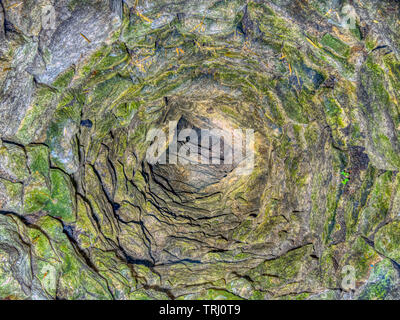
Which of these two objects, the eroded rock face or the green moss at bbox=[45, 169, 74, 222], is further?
the green moss at bbox=[45, 169, 74, 222]

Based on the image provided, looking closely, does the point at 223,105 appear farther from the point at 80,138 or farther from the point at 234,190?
the point at 80,138

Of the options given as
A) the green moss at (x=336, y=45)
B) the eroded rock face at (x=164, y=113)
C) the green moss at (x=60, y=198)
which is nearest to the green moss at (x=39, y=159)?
the eroded rock face at (x=164, y=113)

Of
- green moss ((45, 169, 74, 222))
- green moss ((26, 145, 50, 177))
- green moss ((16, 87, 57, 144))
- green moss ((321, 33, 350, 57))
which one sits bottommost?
green moss ((45, 169, 74, 222))

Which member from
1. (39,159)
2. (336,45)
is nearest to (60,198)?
(39,159)

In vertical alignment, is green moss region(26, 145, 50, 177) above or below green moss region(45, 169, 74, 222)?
above

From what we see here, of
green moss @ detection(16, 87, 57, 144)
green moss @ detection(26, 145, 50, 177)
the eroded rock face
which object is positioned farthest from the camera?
green moss @ detection(26, 145, 50, 177)

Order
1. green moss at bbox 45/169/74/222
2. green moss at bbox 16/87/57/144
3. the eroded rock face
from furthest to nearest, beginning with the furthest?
green moss at bbox 45/169/74/222 < green moss at bbox 16/87/57/144 < the eroded rock face

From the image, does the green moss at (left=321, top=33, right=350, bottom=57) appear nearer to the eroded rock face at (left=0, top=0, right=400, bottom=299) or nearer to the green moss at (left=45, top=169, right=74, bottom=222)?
the eroded rock face at (left=0, top=0, right=400, bottom=299)

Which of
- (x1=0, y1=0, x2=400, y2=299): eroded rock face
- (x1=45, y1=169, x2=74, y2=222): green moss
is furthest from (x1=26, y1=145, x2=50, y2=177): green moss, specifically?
(x1=45, y1=169, x2=74, y2=222): green moss
